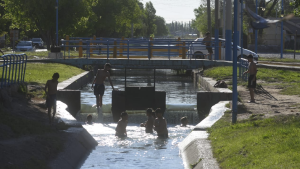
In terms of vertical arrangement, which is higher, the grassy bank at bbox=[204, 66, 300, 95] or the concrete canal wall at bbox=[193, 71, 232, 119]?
the grassy bank at bbox=[204, 66, 300, 95]

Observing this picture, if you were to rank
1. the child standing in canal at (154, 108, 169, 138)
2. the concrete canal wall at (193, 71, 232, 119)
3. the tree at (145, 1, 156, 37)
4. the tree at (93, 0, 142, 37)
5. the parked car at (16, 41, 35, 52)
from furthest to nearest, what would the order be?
the tree at (145, 1, 156, 37) < the tree at (93, 0, 142, 37) < the parked car at (16, 41, 35, 52) < the concrete canal wall at (193, 71, 232, 119) < the child standing in canal at (154, 108, 169, 138)

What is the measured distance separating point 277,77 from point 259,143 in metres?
16.4

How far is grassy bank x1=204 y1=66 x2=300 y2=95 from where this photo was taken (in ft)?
66.8

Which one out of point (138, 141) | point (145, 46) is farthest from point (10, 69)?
point (145, 46)

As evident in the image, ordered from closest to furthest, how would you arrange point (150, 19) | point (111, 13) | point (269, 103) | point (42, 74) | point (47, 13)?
point (269, 103)
point (42, 74)
point (47, 13)
point (111, 13)
point (150, 19)

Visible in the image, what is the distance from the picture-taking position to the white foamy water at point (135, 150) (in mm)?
10570

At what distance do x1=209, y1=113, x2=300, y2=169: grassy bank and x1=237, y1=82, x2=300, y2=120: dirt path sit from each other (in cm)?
165

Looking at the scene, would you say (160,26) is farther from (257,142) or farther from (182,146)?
(257,142)

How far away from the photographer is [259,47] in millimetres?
63438

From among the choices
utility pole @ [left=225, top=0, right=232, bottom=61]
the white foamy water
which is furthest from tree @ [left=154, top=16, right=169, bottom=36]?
the white foamy water

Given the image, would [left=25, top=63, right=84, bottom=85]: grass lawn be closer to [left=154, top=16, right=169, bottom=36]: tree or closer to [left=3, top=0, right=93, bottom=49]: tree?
[left=3, top=0, right=93, bottom=49]: tree

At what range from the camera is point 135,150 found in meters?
12.4

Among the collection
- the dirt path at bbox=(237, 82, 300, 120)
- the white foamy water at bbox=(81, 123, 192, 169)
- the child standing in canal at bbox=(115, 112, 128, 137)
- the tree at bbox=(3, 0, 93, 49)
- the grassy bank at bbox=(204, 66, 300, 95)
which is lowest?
the white foamy water at bbox=(81, 123, 192, 169)

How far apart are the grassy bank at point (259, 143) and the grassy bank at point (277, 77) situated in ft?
26.2
